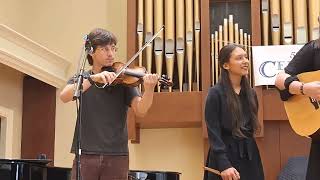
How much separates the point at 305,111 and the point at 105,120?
3.37ft

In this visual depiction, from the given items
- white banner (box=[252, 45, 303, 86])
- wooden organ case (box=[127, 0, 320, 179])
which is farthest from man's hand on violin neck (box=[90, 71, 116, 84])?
white banner (box=[252, 45, 303, 86])

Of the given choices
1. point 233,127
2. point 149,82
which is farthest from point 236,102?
point 149,82

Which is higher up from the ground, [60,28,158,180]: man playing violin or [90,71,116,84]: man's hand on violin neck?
[90,71,116,84]: man's hand on violin neck

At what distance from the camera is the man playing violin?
2865 mm

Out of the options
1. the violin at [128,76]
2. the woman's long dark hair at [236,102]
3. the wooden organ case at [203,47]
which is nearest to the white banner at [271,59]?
the wooden organ case at [203,47]

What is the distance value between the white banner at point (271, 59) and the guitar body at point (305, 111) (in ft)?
9.38

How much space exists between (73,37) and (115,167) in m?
3.76

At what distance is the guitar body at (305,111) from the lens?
234 centimetres

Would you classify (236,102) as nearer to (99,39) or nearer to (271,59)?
(99,39)

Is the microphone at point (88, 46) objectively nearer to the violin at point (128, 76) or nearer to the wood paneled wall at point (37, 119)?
the violin at point (128, 76)

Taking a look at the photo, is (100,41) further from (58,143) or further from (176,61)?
(58,143)

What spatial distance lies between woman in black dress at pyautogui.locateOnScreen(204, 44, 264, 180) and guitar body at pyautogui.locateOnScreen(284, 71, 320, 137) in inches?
24.3

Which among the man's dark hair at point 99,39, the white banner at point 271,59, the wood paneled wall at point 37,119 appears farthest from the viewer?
the wood paneled wall at point 37,119

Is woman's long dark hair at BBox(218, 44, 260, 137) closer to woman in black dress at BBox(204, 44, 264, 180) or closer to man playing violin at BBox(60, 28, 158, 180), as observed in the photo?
woman in black dress at BBox(204, 44, 264, 180)
